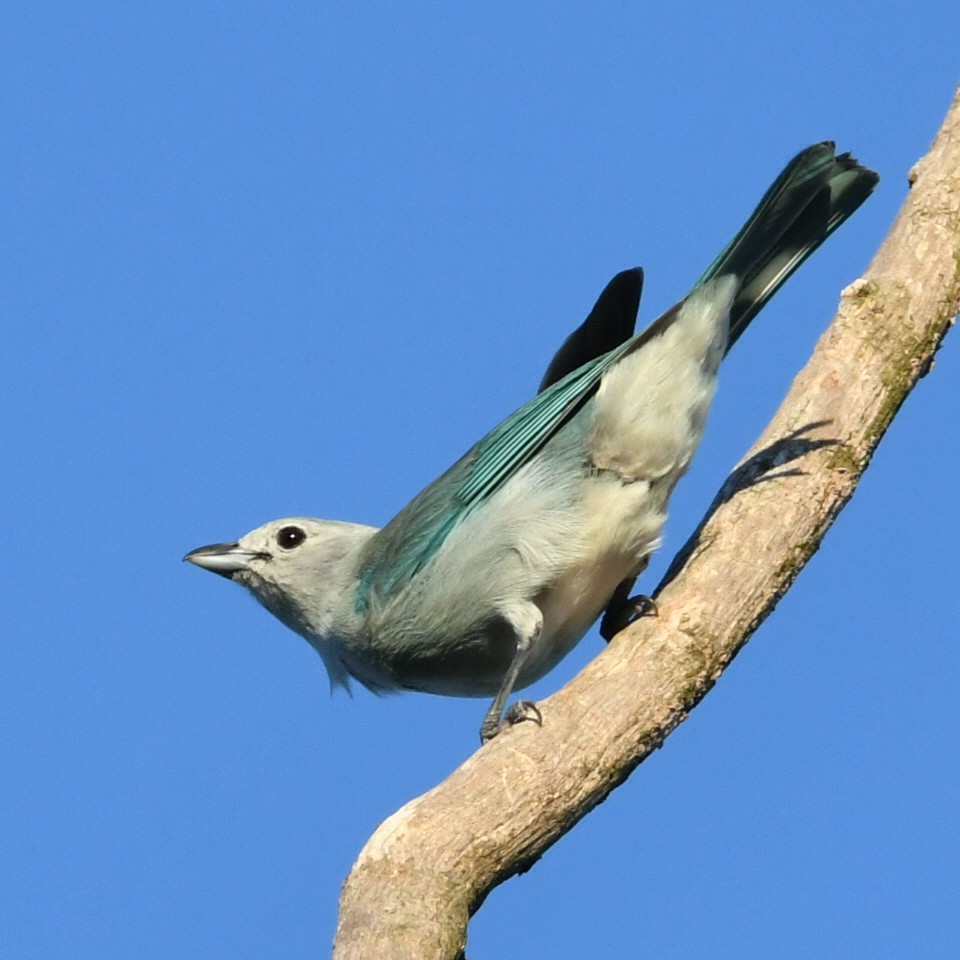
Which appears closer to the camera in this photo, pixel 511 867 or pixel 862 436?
pixel 511 867

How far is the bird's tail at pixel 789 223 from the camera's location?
252 inches

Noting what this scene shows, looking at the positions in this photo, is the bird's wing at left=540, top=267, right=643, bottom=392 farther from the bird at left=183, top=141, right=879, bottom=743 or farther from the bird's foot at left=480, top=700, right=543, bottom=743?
the bird's foot at left=480, top=700, right=543, bottom=743

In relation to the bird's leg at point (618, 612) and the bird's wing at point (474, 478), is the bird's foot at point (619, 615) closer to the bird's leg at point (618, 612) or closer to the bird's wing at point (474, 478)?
the bird's leg at point (618, 612)

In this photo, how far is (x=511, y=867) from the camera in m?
4.96

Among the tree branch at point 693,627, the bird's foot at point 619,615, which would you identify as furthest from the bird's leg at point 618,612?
the tree branch at point 693,627

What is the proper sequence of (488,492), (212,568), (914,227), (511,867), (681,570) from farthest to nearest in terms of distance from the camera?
(212,568) → (488,492) → (914,227) → (681,570) → (511,867)

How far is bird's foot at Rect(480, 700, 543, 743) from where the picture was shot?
529 cm

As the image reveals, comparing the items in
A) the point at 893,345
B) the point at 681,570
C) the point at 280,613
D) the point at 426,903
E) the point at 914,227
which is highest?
the point at 280,613

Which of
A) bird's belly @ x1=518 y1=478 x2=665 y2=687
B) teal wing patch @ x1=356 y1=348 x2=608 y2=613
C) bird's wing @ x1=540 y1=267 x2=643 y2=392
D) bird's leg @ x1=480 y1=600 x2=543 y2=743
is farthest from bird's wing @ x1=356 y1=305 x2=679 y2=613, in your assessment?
bird's leg @ x1=480 y1=600 x2=543 y2=743

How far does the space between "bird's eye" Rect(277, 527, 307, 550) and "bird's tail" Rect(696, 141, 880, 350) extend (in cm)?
238

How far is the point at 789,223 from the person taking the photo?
645 cm

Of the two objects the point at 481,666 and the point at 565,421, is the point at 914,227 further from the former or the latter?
the point at 481,666

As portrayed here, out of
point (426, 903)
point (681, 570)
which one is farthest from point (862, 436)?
point (426, 903)

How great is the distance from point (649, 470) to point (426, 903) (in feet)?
8.06
